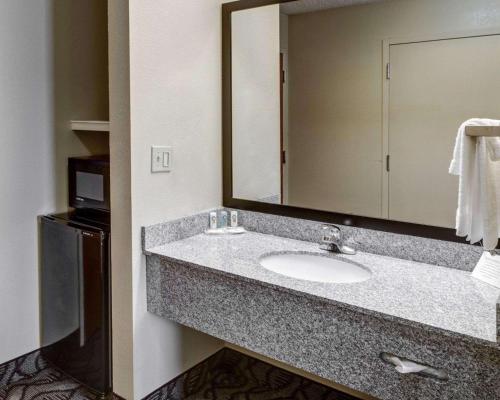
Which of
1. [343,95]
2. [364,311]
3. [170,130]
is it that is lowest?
[364,311]

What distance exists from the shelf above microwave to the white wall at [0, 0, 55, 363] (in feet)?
0.41

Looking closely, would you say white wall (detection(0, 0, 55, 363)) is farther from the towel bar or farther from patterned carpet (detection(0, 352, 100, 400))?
the towel bar

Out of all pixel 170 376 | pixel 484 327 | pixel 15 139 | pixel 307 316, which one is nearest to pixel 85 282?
pixel 170 376

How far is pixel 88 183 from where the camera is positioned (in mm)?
2090

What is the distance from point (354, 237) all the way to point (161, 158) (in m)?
0.84

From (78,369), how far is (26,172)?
955 mm

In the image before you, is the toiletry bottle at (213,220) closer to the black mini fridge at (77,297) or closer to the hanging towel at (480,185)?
the black mini fridge at (77,297)

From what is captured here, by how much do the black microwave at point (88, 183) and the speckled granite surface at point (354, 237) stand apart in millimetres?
378

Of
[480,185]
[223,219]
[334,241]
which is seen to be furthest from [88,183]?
[480,185]

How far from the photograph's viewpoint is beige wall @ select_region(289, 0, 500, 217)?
1.60 m

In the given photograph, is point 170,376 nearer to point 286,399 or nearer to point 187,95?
point 286,399

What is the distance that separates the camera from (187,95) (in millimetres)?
1872

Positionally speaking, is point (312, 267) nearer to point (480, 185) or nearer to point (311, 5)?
point (480, 185)

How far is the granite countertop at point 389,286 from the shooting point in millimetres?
1130
